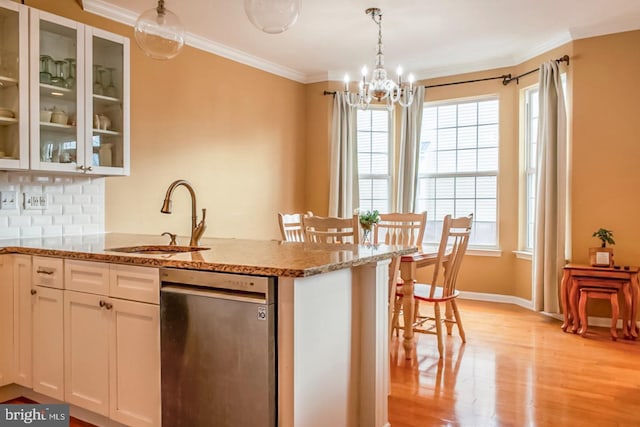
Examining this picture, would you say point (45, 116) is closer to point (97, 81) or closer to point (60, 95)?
point (60, 95)

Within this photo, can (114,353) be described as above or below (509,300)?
above

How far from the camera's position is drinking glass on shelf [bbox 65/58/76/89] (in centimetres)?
322

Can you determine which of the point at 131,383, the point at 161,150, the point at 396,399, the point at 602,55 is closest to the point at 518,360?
the point at 396,399

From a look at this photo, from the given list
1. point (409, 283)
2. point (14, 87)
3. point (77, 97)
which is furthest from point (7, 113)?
point (409, 283)

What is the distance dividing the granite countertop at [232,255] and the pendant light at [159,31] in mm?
1046

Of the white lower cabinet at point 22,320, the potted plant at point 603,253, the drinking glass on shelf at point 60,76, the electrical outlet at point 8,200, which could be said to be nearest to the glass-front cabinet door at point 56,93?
the drinking glass on shelf at point 60,76

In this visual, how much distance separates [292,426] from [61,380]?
57.3 inches

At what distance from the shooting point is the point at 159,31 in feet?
7.91

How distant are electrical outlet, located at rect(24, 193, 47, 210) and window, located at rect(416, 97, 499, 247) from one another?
398cm

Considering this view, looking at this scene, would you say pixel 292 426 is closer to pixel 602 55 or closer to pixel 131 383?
pixel 131 383

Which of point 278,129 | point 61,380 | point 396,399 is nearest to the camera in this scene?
point 61,380

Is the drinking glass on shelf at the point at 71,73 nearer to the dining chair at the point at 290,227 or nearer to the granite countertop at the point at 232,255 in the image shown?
the granite countertop at the point at 232,255

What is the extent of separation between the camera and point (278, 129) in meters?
5.77

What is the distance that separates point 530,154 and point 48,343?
190 inches
